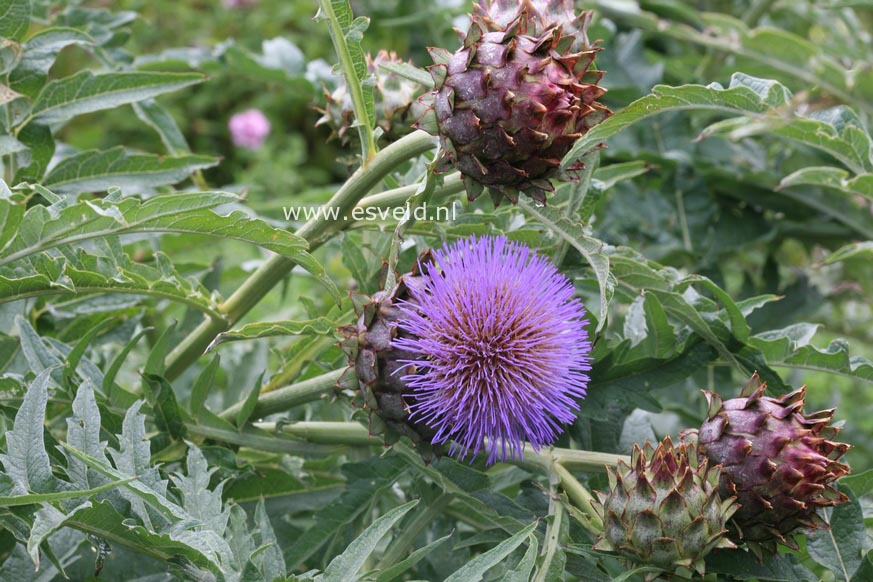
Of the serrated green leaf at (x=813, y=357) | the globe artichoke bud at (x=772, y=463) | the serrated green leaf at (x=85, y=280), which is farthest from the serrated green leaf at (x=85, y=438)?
the serrated green leaf at (x=813, y=357)

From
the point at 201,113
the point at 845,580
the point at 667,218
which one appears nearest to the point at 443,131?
the point at 845,580

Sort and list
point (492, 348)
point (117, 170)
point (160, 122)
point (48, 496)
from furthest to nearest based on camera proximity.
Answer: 1. point (160, 122)
2. point (117, 170)
3. point (492, 348)
4. point (48, 496)

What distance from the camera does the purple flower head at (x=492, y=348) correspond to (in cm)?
89

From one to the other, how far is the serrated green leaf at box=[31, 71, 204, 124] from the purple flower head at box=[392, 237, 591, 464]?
0.46 m

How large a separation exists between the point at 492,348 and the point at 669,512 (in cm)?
23

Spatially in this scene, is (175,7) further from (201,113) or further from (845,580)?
(845,580)

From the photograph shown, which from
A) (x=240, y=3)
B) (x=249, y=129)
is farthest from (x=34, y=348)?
(x=240, y=3)

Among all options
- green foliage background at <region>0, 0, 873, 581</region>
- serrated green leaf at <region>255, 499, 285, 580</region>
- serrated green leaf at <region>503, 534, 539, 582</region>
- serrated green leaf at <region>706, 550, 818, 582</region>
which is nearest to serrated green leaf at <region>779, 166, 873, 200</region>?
green foliage background at <region>0, 0, 873, 581</region>

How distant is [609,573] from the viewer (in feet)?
3.04

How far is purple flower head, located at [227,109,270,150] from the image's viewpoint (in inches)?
135

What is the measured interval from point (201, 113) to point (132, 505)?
320cm

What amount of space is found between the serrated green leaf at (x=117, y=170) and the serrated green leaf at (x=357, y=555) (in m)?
0.57

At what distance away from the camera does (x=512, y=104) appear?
2.63 feet

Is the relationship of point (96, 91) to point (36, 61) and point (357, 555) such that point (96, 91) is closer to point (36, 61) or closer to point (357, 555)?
point (36, 61)
